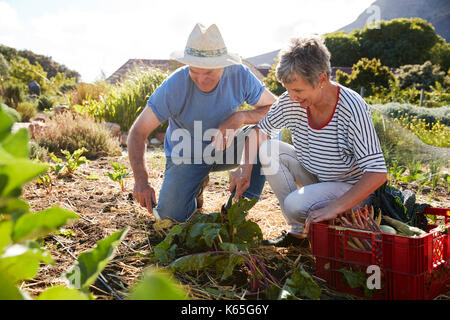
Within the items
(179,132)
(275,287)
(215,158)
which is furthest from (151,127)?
(275,287)

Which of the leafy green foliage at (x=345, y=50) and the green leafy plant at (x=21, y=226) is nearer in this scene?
the green leafy plant at (x=21, y=226)

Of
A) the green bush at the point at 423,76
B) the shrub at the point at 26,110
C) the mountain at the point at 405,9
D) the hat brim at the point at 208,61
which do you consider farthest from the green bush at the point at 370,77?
the mountain at the point at 405,9

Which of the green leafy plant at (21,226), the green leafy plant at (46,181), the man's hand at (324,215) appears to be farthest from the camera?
the green leafy plant at (46,181)

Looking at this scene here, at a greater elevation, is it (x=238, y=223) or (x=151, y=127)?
(x=151, y=127)

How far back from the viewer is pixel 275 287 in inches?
65.9

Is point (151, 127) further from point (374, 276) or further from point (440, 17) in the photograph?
point (440, 17)

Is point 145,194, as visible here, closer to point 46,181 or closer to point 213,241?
point 213,241

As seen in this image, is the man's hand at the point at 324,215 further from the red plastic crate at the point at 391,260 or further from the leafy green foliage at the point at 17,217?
the leafy green foliage at the point at 17,217

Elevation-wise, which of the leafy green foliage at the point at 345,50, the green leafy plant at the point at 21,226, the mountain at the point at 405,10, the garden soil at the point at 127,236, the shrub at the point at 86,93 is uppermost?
the mountain at the point at 405,10

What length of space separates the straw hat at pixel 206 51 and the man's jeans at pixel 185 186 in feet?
2.13

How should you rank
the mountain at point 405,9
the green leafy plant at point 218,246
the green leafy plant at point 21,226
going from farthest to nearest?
the mountain at point 405,9 → the green leafy plant at point 218,246 → the green leafy plant at point 21,226

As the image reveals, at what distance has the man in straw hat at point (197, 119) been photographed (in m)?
2.69
